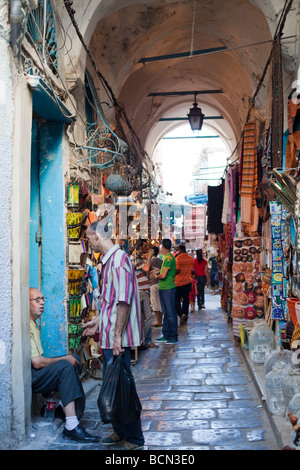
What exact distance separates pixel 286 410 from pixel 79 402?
5.74ft

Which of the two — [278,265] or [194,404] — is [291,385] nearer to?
[194,404]

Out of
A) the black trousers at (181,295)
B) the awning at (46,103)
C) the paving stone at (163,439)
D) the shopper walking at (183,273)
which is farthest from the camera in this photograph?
the black trousers at (181,295)

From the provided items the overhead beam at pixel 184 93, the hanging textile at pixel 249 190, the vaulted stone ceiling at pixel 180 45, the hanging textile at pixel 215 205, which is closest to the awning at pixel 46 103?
the vaulted stone ceiling at pixel 180 45

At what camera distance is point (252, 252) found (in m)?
8.34

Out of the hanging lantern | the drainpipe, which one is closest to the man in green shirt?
the hanging lantern

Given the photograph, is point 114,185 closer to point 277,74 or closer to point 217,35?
point 277,74

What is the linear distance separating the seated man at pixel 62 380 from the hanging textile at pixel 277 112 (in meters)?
3.08

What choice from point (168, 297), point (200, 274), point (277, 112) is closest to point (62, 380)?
point (277, 112)

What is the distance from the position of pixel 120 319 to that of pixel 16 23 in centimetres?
244

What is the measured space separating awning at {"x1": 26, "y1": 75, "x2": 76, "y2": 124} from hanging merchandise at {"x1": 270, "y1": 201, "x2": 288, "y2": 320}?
2671mm

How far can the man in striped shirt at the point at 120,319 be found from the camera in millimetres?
3729

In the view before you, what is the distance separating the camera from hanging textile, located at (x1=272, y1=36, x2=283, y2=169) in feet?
18.0

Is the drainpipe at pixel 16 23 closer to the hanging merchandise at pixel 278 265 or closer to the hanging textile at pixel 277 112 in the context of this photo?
the hanging textile at pixel 277 112

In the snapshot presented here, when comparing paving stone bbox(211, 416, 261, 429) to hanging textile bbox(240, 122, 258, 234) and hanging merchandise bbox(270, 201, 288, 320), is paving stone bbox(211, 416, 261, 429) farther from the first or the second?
hanging textile bbox(240, 122, 258, 234)
